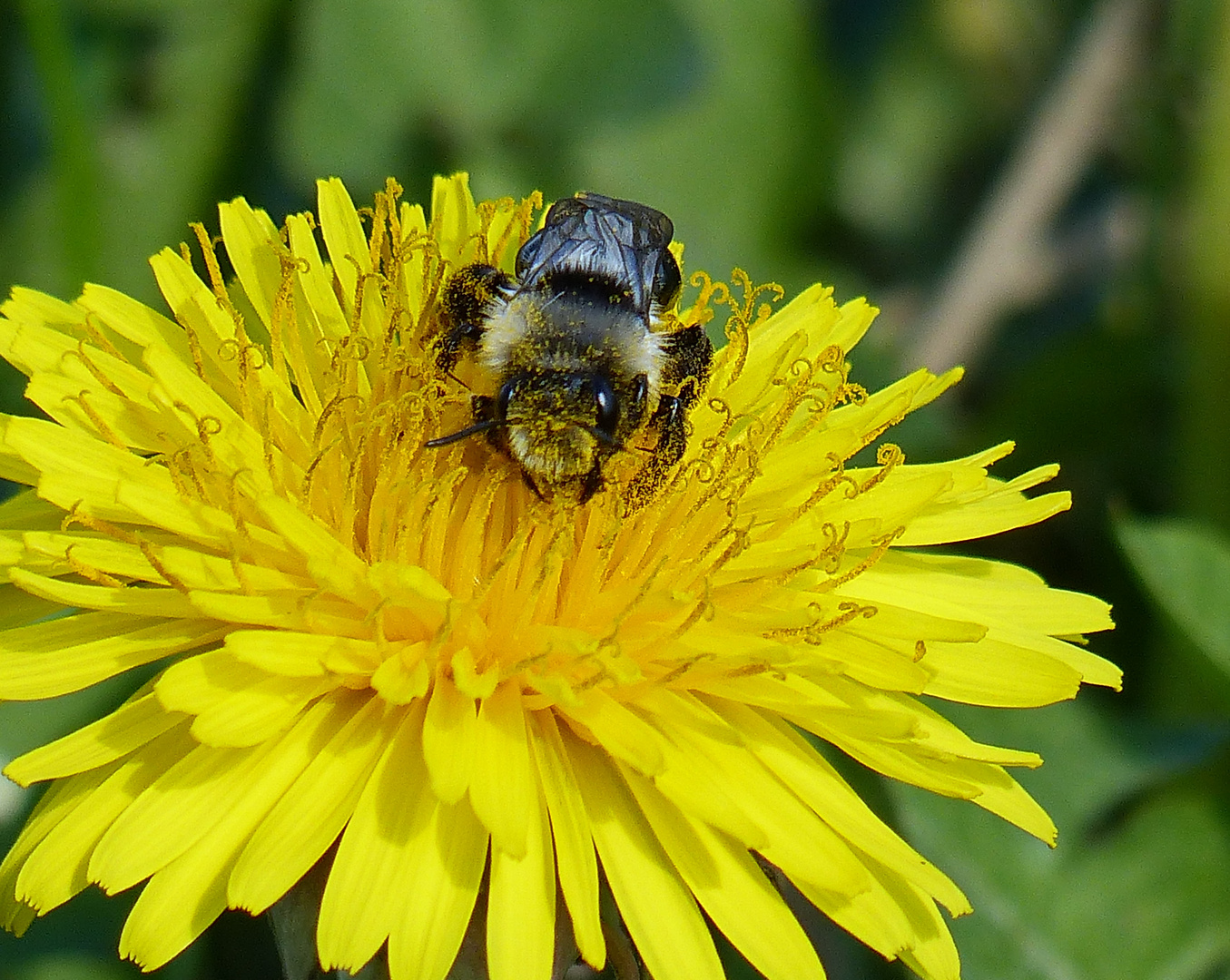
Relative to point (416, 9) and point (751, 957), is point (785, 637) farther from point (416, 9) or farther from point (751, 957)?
point (416, 9)

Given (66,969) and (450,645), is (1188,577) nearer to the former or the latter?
(450,645)

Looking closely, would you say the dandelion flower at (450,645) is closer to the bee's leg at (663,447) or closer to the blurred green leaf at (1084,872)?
the bee's leg at (663,447)

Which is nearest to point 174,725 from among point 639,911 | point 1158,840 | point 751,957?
point 639,911

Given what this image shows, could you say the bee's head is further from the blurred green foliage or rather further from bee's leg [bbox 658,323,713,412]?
the blurred green foliage

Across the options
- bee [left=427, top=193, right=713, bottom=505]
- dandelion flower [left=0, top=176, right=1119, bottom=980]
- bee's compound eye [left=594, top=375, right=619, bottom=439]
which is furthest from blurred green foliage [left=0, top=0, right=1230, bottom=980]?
bee's compound eye [left=594, top=375, right=619, bottom=439]

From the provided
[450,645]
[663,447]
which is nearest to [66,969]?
[450,645]
